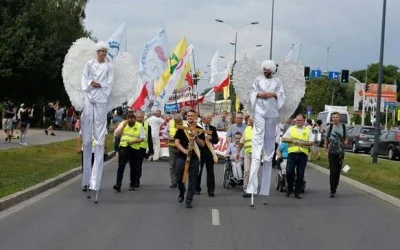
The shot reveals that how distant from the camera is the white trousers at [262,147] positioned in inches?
480

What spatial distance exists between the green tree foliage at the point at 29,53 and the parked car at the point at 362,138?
20.6 m

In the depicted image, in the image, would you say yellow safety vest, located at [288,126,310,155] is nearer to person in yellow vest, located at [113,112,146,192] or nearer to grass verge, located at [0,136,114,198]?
person in yellow vest, located at [113,112,146,192]

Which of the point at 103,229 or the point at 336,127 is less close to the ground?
the point at 336,127

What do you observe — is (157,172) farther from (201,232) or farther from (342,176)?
(201,232)

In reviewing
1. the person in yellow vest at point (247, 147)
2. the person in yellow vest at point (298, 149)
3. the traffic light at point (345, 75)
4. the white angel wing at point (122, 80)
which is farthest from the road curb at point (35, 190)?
the traffic light at point (345, 75)

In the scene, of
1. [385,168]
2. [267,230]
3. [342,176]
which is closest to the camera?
[267,230]

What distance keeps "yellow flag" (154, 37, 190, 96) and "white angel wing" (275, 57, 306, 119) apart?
13348 millimetres

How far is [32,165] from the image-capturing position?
17875 mm

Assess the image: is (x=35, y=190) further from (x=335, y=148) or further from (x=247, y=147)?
(x=335, y=148)

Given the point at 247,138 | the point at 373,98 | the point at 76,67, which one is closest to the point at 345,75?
the point at 247,138

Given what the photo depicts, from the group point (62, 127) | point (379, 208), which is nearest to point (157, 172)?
point (379, 208)

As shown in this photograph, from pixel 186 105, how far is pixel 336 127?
44.4ft

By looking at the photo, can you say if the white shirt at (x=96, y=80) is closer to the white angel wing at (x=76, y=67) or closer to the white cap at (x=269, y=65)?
the white angel wing at (x=76, y=67)

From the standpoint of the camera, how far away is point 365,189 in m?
15.8
